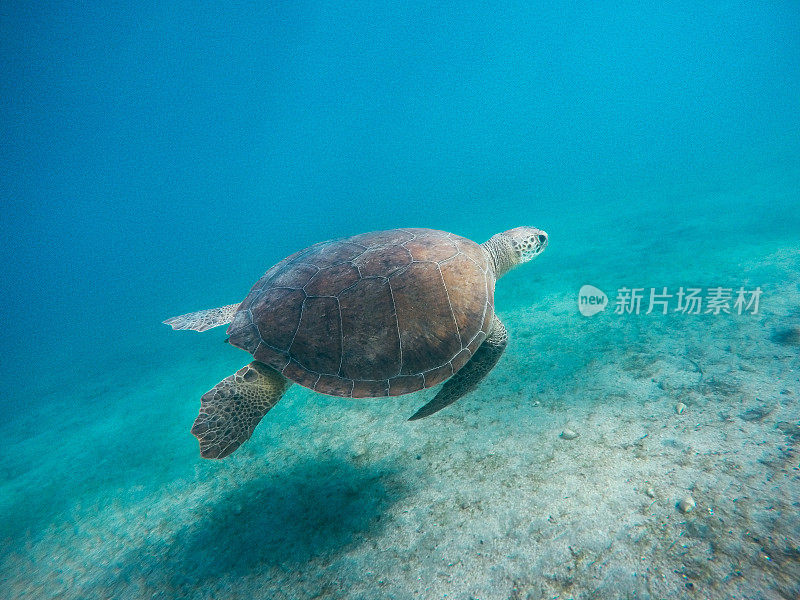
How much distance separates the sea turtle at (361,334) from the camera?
3096 mm

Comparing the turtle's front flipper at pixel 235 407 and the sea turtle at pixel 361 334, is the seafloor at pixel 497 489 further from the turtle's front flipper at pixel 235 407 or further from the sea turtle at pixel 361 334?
the turtle's front flipper at pixel 235 407

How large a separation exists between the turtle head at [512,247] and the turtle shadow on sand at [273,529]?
3.47 m

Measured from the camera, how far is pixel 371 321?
3145 mm

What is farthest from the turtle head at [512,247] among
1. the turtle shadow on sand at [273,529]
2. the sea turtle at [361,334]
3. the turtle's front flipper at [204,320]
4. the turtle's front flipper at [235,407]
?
the turtle's front flipper at [204,320]

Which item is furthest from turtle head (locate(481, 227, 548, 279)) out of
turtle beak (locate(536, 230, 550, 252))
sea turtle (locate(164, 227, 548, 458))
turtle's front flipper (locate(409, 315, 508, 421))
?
turtle's front flipper (locate(409, 315, 508, 421))

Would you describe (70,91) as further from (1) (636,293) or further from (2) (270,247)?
(1) (636,293)

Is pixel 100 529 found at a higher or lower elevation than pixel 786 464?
lower

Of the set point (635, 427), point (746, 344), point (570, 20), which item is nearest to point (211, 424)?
point (635, 427)

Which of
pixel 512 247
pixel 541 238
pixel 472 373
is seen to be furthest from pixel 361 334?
pixel 541 238

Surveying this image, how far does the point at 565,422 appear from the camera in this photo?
3486 millimetres

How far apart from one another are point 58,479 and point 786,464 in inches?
400

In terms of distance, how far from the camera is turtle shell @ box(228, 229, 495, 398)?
3105 mm

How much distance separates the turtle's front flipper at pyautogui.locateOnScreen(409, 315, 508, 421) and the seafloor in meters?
0.82

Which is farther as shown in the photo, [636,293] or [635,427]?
[636,293]
